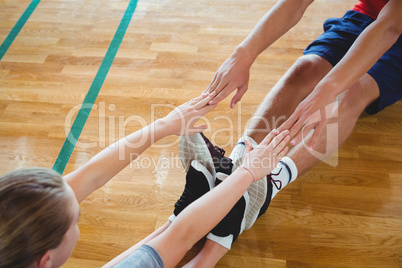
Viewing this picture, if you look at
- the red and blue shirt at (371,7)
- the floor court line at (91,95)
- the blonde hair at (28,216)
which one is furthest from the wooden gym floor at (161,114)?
the blonde hair at (28,216)

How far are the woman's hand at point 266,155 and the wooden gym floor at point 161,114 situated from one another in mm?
312

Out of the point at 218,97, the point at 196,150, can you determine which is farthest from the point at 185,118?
the point at 218,97

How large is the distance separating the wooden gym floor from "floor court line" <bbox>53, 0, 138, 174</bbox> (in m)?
0.03

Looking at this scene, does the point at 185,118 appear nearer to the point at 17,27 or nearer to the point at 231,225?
the point at 231,225

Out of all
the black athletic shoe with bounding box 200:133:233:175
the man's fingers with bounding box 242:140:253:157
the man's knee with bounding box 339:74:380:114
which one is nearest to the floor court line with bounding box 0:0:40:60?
the black athletic shoe with bounding box 200:133:233:175

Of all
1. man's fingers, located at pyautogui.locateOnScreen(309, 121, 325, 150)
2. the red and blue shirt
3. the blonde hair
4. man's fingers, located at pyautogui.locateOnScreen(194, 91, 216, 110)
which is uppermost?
the blonde hair

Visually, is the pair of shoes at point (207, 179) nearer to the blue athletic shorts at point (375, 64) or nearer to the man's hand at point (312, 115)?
the man's hand at point (312, 115)

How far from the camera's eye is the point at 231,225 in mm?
1428

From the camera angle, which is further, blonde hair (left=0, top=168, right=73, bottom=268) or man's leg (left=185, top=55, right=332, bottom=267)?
man's leg (left=185, top=55, right=332, bottom=267)

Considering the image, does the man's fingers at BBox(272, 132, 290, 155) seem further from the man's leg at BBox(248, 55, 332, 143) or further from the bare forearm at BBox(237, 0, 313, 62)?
the bare forearm at BBox(237, 0, 313, 62)

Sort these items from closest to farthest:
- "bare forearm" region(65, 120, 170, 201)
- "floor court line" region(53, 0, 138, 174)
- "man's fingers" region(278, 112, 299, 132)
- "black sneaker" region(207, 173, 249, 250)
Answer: "bare forearm" region(65, 120, 170, 201), "black sneaker" region(207, 173, 249, 250), "man's fingers" region(278, 112, 299, 132), "floor court line" region(53, 0, 138, 174)

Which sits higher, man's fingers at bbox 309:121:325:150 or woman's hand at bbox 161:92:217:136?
woman's hand at bbox 161:92:217:136

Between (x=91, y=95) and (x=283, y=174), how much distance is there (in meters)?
1.13

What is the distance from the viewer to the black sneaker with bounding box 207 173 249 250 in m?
1.42
